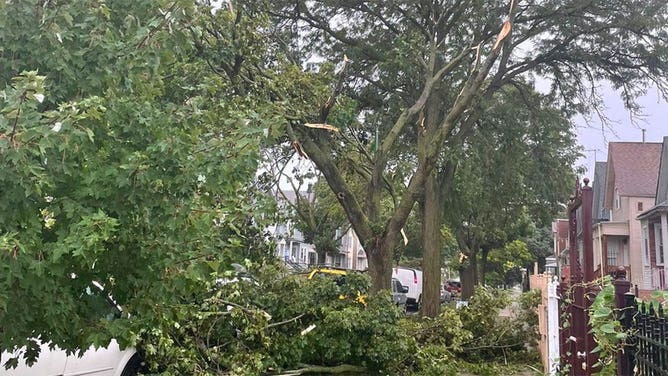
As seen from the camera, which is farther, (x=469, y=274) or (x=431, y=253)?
(x=469, y=274)

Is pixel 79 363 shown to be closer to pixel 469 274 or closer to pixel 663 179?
pixel 663 179

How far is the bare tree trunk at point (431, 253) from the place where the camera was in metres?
13.4

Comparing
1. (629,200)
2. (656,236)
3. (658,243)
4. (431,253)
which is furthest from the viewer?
(629,200)

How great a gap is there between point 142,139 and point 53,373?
3.38 metres

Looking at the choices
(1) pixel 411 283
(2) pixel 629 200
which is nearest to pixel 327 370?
(1) pixel 411 283

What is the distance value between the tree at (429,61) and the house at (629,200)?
14.0m

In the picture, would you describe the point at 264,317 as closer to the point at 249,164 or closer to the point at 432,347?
the point at 432,347

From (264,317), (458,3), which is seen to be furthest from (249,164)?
(458,3)

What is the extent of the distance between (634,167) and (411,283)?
495 inches

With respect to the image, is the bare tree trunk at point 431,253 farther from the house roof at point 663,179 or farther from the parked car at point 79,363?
the house roof at point 663,179

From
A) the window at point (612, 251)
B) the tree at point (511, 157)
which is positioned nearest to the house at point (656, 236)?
the tree at point (511, 157)

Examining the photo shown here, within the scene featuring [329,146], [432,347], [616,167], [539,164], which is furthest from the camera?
[616,167]

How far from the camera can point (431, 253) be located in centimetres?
1388

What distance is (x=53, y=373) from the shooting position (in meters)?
5.28
